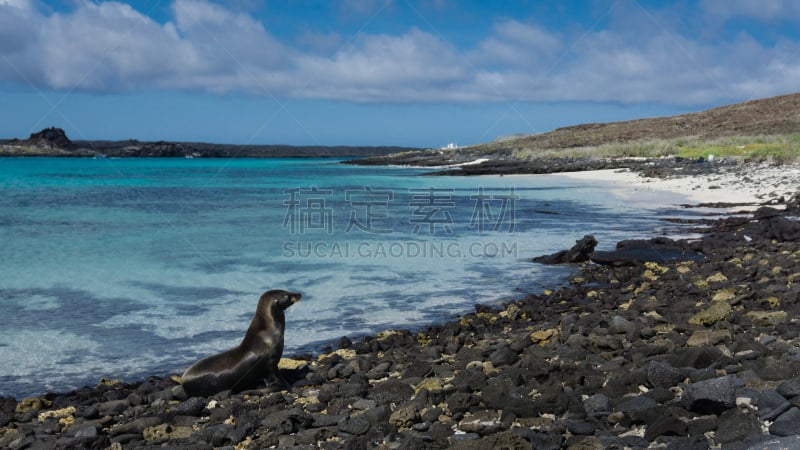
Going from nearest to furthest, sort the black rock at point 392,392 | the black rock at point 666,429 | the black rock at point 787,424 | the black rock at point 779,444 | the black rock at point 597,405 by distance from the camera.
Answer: the black rock at point 779,444 → the black rock at point 787,424 → the black rock at point 666,429 → the black rock at point 597,405 → the black rock at point 392,392

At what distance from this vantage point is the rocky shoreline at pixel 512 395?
3697 mm

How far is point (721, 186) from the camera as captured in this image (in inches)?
947

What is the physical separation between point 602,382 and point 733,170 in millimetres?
28084

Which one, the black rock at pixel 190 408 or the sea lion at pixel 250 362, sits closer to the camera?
the black rock at pixel 190 408

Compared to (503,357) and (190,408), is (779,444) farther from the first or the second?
(190,408)

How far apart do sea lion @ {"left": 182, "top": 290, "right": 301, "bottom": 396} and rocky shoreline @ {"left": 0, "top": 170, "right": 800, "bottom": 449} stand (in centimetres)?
15

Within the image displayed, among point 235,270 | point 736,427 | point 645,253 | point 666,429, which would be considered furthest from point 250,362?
point 645,253

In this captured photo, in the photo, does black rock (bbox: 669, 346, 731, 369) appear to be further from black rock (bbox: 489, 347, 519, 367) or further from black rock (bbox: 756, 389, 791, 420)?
black rock (bbox: 489, 347, 519, 367)

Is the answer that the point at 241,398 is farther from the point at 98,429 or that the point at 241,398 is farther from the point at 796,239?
the point at 796,239

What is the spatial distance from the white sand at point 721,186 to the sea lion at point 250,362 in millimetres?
15693

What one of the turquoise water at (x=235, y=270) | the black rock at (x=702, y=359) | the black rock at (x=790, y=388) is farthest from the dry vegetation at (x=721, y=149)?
the black rock at (x=790, y=388)

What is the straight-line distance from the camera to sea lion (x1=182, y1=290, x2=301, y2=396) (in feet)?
18.1

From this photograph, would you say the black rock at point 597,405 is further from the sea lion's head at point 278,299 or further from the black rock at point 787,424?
the sea lion's head at point 278,299

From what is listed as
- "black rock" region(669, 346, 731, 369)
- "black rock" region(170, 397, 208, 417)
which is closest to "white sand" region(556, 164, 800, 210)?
"black rock" region(669, 346, 731, 369)
